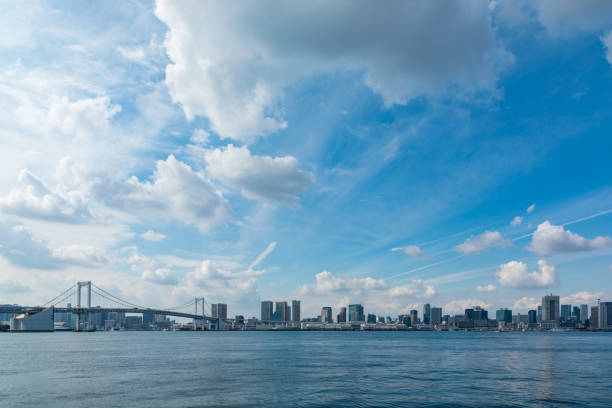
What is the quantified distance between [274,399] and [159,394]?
990cm

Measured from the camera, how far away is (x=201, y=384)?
135 feet

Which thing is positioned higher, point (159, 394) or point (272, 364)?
point (159, 394)

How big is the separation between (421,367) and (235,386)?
1149 inches

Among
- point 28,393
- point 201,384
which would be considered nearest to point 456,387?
point 201,384

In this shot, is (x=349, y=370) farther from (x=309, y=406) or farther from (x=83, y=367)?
(x=83, y=367)

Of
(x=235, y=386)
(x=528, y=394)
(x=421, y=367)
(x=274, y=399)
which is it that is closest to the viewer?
(x=274, y=399)

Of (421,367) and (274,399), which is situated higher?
(274,399)

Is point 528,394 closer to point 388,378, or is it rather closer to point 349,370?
point 388,378

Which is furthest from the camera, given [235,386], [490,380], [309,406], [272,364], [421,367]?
[272,364]

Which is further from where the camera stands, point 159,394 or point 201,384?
point 201,384

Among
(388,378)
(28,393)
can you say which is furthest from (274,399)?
(28,393)

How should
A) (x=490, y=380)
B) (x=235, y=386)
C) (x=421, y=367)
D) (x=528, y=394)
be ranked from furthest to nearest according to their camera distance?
(x=421, y=367)
(x=490, y=380)
(x=235, y=386)
(x=528, y=394)

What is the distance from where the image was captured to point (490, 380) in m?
45.6

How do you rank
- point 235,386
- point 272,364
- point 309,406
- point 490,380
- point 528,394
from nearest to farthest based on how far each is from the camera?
point 309,406 → point 528,394 → point 235,386 → point 490,380 → point 272,364
